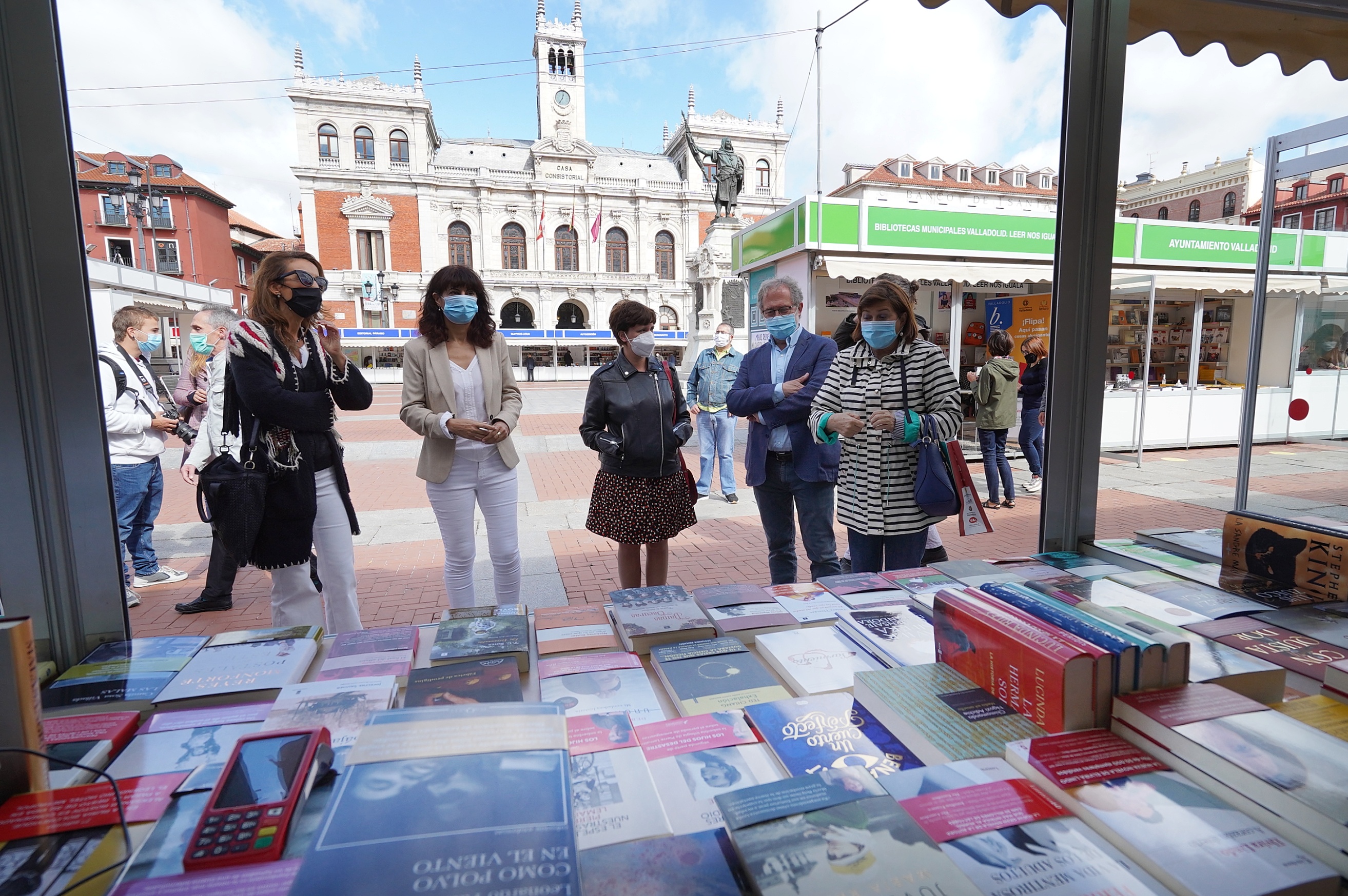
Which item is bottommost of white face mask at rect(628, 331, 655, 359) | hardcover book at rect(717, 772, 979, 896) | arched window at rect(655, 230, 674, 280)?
hardcover book at rect(717, 772, 979, 896)

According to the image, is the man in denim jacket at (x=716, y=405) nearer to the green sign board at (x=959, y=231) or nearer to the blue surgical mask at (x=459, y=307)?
the green sign board at (x=959, y=231)

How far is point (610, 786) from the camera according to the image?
0.92 meters

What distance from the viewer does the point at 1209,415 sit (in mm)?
9422

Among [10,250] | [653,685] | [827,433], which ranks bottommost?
[653,685]

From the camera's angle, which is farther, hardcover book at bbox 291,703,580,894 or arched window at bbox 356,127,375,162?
arched window at bbox 356,127,375,162

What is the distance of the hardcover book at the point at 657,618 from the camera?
1387 millimetres

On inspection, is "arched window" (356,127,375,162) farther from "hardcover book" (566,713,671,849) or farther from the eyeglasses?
"hardcover book" (566,713,671,849)

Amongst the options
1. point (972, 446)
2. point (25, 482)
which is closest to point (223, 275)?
point (972, 446)

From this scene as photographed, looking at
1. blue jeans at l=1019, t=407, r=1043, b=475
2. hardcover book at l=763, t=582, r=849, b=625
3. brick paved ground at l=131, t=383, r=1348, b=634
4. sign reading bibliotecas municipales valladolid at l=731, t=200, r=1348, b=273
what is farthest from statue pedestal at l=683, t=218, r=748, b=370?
hardcover book at l=763, t=582, r=849, b=625

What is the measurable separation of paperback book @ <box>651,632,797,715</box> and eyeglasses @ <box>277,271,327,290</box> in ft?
6.21

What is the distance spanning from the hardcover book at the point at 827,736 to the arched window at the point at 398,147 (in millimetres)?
44756

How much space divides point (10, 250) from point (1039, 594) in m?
2.19

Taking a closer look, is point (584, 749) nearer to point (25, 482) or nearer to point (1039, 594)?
point (1039, 594)

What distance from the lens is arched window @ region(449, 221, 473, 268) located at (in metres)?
40.5
